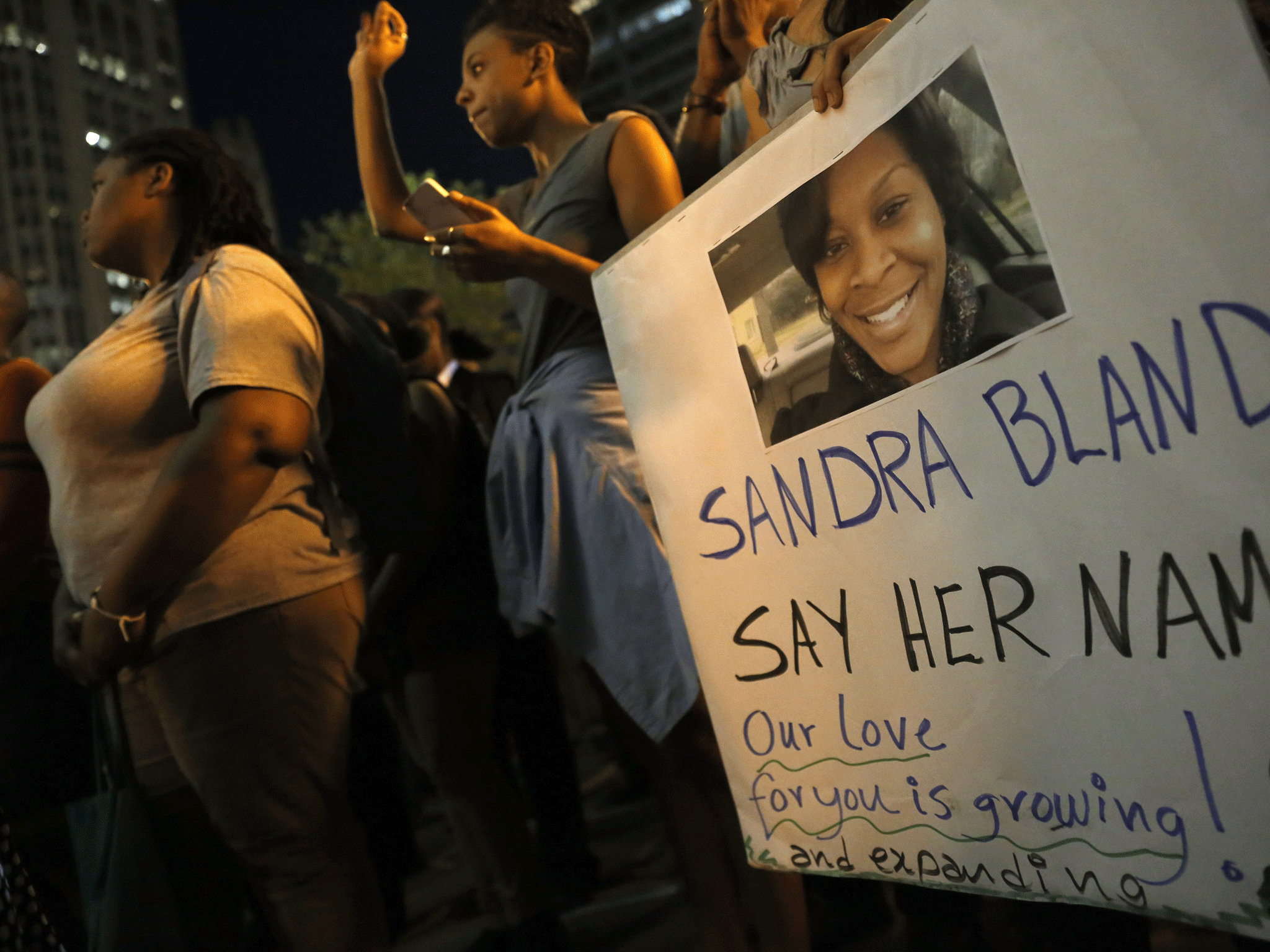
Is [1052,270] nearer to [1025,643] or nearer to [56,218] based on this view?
[1025,643]

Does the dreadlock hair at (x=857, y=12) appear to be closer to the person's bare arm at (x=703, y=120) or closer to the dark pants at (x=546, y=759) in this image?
the person's bare arm at (x=703, y=120)

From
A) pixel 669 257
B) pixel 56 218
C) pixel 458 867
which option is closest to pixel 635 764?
pixel 458 867

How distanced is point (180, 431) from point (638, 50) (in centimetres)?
6242

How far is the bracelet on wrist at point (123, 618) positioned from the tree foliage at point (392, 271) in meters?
13.1

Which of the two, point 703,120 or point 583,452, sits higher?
point 703,120

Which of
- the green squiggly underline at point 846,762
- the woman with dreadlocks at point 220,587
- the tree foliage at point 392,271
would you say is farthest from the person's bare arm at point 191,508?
the tree foliage at point 392,271

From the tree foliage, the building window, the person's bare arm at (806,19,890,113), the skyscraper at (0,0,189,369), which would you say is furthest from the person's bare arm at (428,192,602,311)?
the building window

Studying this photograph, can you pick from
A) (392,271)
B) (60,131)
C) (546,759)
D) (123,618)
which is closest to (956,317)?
(123,618)

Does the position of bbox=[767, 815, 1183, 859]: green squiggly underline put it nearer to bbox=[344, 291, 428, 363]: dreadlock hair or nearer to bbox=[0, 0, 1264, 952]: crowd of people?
bbox=[0, 0, 1264, 952]: crowd of people

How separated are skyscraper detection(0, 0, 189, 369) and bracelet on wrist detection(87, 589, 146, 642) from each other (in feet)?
155

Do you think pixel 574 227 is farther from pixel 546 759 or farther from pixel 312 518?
pixel 546 759

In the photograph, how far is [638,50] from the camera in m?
57.2

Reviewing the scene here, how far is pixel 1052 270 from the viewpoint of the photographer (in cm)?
71

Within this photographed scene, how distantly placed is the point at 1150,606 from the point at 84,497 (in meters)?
1.52
